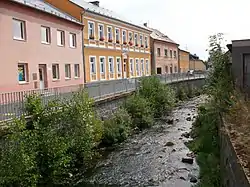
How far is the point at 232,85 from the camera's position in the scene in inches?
519

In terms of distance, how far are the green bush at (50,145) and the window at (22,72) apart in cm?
Answer: 607

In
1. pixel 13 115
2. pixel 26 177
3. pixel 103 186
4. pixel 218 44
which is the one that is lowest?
pixel 103 186

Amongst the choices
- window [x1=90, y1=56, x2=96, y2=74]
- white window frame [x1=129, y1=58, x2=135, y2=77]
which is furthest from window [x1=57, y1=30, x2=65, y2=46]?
white window frame [x1=129, y1=58, x2=135, y2=77]

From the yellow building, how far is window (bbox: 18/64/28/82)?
825 centimetres

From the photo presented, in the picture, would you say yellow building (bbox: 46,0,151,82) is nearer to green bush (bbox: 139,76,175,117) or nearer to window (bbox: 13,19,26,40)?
green bush (bbox: 139,76,175,117)

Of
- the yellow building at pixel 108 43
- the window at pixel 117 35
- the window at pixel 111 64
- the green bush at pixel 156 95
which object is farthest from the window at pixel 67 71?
the window at pixel 117 35

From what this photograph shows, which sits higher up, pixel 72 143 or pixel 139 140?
pixel 72 143

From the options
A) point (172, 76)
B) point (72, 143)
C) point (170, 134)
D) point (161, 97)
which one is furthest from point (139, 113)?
point (172, 76)

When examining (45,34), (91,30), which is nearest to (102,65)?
(91,30)

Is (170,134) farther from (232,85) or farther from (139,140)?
(232,85)

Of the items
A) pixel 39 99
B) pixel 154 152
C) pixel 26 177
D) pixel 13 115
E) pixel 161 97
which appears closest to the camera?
pixel 26 177

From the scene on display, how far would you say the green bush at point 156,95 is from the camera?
79.0 ft

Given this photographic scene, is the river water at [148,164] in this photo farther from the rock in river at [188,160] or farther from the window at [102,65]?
the window at [102,65]

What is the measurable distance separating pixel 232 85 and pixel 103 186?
260 inches
